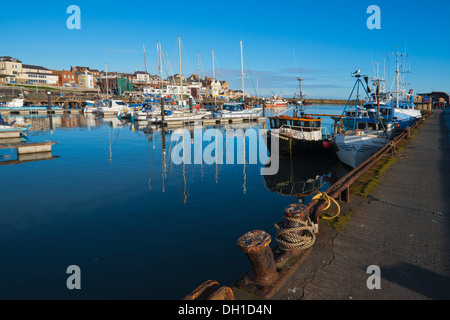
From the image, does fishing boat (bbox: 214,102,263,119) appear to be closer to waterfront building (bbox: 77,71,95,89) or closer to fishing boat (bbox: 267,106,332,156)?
fishing boat (bbox: 267,106,332,156)

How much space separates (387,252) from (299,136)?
1737 cm

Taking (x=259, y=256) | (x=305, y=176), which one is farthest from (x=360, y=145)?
(x=259, y=256)

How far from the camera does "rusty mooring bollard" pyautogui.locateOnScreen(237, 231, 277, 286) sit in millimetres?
4484

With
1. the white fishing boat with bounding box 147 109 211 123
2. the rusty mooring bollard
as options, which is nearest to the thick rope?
the rusty mooring bollard

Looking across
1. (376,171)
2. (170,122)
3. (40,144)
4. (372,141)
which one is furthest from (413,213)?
(170,122)

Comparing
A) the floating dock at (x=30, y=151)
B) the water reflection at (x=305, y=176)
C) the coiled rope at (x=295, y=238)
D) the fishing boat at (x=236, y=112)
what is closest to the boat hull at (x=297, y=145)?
the water reflection at (x=305, y=176)

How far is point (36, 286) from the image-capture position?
6.93 metres

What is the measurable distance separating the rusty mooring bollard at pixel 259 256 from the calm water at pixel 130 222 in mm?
2669

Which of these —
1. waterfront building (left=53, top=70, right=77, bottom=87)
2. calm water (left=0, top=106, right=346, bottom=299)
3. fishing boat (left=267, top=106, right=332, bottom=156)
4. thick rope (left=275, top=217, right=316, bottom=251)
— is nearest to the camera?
thick rope (left=275, top=217, right=316, bottom=251)

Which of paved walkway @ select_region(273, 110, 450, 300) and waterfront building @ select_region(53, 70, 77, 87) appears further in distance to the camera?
waterfront building @ select_region(53, 70, 77, 87)

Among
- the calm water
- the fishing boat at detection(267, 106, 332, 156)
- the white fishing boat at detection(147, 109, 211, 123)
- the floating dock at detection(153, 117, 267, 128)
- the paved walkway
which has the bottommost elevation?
the calm water

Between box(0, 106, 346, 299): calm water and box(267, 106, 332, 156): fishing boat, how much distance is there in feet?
7.02

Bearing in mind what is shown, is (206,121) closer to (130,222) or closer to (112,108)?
(112,108)
